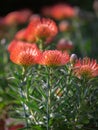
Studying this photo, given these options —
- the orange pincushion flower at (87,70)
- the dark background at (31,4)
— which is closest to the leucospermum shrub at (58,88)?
the orange pincushion flower at (87,70)

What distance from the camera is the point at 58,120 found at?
8.13ft

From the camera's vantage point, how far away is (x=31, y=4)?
9734mm

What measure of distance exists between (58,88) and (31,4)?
736 cm

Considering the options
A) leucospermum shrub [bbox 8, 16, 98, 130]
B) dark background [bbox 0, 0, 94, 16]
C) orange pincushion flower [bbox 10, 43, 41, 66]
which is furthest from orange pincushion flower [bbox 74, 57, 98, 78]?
dark background [bbox 0, 0, 94, 16]

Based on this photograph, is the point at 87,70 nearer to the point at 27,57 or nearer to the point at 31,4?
Answer: the point at 27,57

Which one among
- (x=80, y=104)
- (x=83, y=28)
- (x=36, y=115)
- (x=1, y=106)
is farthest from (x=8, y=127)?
(x=83, y=28)

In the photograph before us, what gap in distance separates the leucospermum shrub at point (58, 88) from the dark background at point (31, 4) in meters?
6.69

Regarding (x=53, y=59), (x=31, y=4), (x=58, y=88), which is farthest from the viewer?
(x=31, y=4)

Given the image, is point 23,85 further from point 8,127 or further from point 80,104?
point 8,127

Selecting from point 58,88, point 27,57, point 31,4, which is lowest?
point 58,88

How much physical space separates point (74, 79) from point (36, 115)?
0.93ft

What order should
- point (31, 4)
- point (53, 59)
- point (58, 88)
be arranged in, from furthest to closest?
1. point (31, 4)
2. point (58, 88)
3. point (53, 59)

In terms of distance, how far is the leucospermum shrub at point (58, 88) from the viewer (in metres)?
2.37

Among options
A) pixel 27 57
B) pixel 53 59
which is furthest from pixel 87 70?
pixel 27 57
